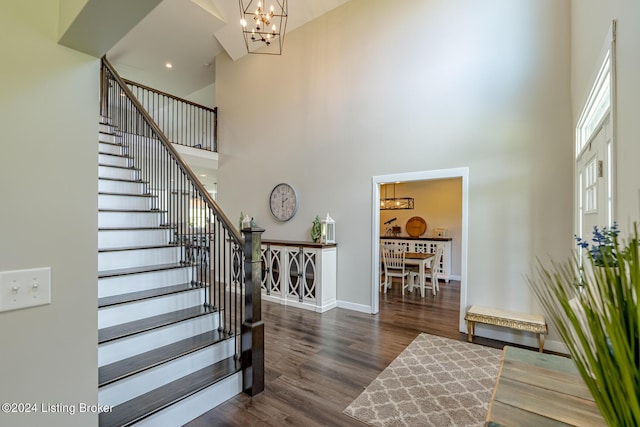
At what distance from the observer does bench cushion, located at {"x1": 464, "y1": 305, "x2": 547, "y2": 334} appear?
322 centimetres

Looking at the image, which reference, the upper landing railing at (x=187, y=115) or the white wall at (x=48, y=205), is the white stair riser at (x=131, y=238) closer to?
the white wall at (x=48, y=205)

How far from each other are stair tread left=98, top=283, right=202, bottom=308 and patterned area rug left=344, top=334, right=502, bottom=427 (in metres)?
1.79

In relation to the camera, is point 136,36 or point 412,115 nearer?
point 412,115

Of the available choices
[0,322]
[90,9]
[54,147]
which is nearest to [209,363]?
[0,322]

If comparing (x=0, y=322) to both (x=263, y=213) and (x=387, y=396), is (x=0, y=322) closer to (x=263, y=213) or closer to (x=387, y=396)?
(x=387, y=396)

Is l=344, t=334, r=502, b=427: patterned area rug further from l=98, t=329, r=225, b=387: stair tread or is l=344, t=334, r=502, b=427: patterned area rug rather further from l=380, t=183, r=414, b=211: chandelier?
l=380, t=183, r=414, b=211: chandelier

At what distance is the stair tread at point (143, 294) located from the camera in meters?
2.40

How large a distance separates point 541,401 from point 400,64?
171 inches

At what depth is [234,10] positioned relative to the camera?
5730 mm

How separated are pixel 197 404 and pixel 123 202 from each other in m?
2.61

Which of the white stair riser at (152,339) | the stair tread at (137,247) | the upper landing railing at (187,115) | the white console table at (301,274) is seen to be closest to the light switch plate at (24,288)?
the white stair riser at (152,339)

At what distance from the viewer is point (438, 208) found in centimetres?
769

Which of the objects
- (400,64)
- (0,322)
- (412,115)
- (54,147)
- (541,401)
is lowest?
(541,401)

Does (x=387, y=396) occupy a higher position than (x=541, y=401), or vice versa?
(x=541, y=401)
